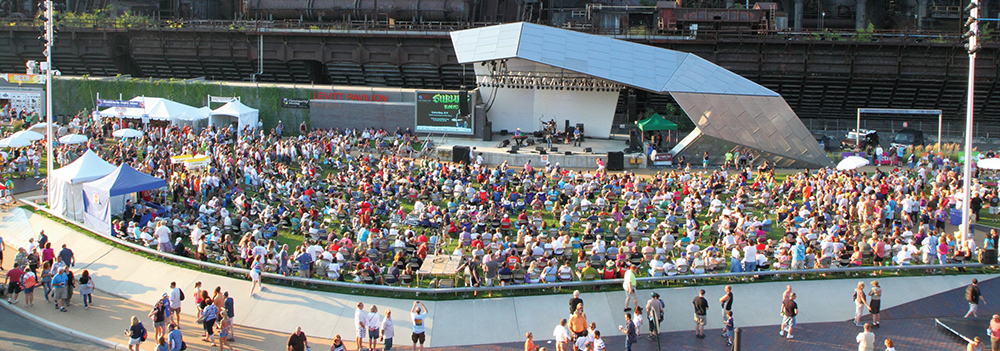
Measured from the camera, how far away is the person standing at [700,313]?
16328 mm

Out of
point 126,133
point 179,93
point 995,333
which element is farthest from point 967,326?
point 179,93

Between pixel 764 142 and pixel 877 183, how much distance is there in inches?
315

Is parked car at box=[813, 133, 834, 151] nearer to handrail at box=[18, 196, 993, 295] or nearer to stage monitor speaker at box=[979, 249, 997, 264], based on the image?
stage monitor speaker at box=[979, 249, 997, 264]

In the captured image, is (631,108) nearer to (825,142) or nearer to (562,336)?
(825,142)

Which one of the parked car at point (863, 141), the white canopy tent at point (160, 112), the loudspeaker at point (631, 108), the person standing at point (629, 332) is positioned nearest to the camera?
the person standing at point (629, 332)

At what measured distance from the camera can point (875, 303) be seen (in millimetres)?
16953

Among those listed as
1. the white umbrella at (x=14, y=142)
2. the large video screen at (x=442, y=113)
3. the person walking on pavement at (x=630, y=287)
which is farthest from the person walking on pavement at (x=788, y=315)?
the white umbrella at (x=14, y=142)

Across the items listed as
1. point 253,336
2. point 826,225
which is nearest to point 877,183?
point 826,225

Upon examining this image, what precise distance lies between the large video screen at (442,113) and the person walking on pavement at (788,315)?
23975mm

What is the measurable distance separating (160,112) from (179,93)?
6.05 m

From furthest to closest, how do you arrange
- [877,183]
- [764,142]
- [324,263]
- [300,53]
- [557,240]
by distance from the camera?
[300,53] → [764,142] → [877,183] → [557,240] → [324,263]

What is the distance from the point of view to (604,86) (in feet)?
127

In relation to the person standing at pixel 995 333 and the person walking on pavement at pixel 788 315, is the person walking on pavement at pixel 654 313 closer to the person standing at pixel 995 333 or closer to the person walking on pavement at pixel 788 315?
the person walking on pavement at pixel 788 315

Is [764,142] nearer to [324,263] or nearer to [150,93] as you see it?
[324,263]
